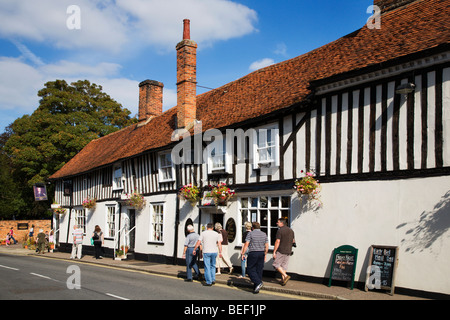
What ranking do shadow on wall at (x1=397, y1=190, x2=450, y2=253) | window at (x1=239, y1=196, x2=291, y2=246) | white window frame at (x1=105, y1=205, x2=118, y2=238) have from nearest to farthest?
1. shadow on wall at (x1=397, y1=190, x2=450, y2=253)
2. window at (x1=239, y1=196, x2=291, y2=246)
3. white window frame at (x1=105, y1=205, x2=118, y2=238)

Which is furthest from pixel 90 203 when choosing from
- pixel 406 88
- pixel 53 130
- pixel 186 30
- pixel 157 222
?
pixel 406 88

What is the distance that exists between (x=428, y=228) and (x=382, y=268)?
1.44m

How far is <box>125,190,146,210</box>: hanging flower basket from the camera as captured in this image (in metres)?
20.5

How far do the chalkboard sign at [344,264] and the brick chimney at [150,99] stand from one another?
55.2 feet

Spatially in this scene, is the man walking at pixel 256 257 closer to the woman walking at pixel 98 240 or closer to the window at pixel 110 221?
the woman walking at pixel 98 240

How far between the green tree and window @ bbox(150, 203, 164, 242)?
1925 cm

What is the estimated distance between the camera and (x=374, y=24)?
45.1ft

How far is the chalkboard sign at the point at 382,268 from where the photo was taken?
10.0 m

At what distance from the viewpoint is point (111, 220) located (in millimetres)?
23906

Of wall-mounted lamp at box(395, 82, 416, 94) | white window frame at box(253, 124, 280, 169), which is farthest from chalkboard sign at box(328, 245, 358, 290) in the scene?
wall-mounted lamp at box(395, 82, 416, 94)

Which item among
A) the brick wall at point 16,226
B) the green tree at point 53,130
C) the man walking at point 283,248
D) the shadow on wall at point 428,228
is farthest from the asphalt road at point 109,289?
the brick wall at point 16,226

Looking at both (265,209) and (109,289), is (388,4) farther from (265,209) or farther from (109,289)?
(109,289)

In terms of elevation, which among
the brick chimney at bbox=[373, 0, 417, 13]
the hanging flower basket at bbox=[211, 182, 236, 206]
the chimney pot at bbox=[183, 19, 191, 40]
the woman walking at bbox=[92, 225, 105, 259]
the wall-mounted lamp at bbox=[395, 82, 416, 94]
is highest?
the chimney pot at bbox=[183, 19, 191, 40]

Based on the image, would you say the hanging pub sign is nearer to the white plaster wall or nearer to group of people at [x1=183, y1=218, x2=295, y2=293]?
group of people at [x1=183, y1=218, x2=295, y2=293]
